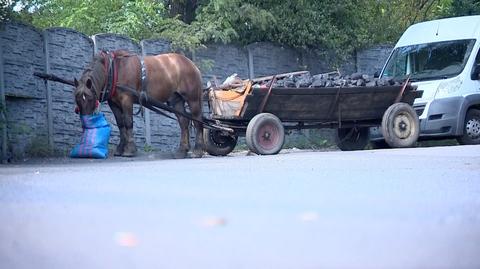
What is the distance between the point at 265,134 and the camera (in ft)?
45.0

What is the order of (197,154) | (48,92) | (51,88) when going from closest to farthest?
(197,154)
(48,92)
(51,88)

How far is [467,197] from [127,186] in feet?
10.9

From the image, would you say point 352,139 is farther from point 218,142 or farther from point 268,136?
point 268,136

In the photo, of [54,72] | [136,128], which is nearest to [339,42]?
[136,128]

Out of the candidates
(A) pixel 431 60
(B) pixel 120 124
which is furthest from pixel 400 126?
(B) pixel 120 124

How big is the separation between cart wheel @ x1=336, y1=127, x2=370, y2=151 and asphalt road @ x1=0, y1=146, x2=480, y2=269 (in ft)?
23.4

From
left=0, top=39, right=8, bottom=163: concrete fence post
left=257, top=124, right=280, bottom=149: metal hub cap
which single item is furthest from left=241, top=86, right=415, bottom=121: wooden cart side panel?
left=0, top=39, right=8, bottom=163: concrete fence post

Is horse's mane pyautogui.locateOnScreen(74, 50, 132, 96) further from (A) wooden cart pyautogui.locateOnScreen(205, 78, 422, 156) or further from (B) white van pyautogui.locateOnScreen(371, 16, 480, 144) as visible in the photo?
(B) white van pyautogui.locateOnScreen(371, 16, 480, 144)

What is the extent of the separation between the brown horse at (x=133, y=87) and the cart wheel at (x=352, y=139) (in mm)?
3528

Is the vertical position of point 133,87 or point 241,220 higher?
point 133,87

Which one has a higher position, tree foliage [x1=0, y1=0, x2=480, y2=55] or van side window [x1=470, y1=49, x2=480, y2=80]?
tree foliage [x1=0, y1=0, x2=480, y2=55]

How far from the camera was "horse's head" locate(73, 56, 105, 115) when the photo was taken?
42.4 ft

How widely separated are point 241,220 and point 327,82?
349 inches

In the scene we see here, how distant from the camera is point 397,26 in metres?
24.6
